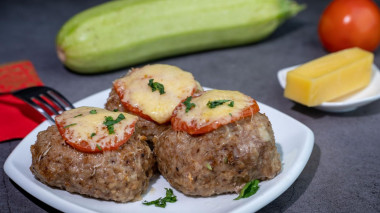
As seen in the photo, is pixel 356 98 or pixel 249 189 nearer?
pixel 249 189

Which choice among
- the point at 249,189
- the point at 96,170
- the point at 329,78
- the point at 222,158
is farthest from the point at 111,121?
the point at 329,78

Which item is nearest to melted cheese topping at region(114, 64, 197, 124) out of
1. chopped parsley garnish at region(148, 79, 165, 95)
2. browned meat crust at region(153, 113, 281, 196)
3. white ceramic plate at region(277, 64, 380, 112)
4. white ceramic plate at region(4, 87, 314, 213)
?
chopped parsley garnish at region(148, 79, 165, 95)

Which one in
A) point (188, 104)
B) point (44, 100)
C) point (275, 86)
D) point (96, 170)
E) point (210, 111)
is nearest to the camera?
point (96, 170)

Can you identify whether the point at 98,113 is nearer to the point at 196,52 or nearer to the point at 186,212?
the point at 186,212

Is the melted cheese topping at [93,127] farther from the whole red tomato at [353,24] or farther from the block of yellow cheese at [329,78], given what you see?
the whole red tomato at [353,24]

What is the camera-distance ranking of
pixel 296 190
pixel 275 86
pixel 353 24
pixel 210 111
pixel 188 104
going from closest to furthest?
pixel 210 111
pixel 188 104
pixel 296 190
pixel 275 86
pixel 353 24

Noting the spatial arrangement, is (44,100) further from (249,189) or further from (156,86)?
(249,189)
